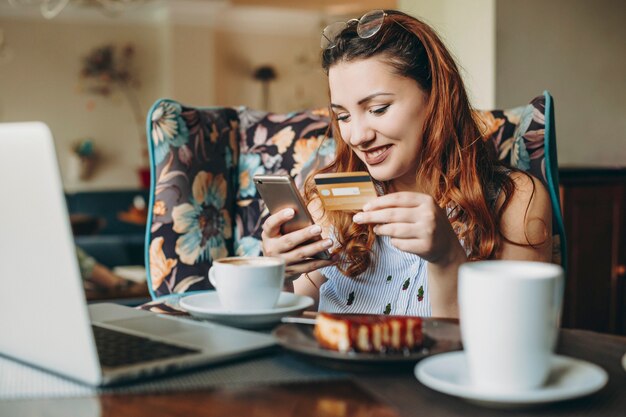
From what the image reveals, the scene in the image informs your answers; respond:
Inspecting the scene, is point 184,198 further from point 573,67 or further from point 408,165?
point 573,67

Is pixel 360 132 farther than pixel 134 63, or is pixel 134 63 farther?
pixel 134 63

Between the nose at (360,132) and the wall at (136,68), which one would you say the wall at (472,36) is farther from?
the wall at (136,68)

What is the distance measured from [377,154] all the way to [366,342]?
2.59 ft

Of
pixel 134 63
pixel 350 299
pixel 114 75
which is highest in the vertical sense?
pixel 134 63

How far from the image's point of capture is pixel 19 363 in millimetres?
815

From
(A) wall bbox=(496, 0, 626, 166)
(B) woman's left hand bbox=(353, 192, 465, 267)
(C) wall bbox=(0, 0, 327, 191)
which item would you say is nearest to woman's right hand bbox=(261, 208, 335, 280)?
(B) woman's left hand bbox=(353, 192, 465, 267)

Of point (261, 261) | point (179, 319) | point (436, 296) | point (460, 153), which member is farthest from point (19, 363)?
point (460, 153)

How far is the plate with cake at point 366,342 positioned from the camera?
75 centimetres

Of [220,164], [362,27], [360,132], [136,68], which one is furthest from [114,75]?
[360,132]

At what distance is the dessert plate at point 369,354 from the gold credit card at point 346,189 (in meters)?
0.29

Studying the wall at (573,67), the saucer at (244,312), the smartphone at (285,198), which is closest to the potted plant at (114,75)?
the wall at (573,67)

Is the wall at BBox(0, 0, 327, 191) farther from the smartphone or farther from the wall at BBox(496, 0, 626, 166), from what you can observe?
the smartphone

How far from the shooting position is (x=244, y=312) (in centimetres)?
96

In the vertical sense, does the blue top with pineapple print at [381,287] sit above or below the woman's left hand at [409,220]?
below
